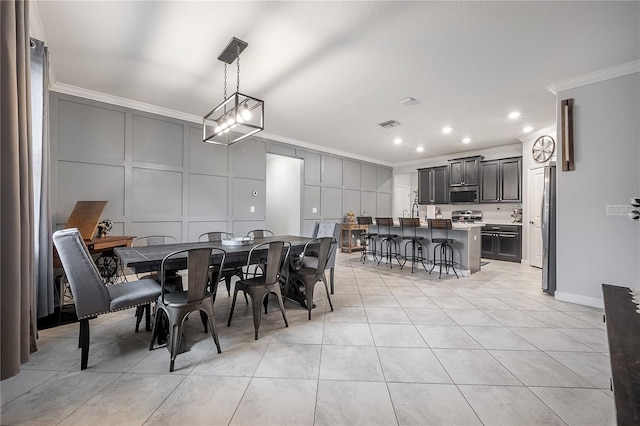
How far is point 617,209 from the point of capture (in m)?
2.99

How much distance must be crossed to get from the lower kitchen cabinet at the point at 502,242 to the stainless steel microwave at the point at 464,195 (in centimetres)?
84

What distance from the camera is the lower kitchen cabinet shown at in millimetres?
5758

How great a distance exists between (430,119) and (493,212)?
3.45 m

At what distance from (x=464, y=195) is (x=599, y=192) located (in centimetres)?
379

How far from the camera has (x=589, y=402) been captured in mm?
1560

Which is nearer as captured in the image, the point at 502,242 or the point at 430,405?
the point at 430,405

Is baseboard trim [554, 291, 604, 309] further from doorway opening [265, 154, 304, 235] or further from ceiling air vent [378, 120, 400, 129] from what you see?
doorway opening [265, 154, 304, 235]

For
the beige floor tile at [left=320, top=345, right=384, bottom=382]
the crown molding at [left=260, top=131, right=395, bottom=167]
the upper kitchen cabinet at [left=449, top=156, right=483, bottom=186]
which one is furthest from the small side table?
the beige floor tile at [left=320, top=345, right=384, bottom=382]

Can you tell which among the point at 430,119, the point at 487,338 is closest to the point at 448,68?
the point at 430,119

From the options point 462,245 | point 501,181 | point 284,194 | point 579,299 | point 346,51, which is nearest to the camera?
point 346,51

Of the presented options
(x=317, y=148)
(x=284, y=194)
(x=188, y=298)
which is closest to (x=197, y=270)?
(x=188, y=298)

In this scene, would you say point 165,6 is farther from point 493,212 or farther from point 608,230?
point 493,212

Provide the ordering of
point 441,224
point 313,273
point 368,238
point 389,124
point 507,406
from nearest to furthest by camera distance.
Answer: point 507,406 < point 313,273 < point 441,224 < point 389,124 < point 368,238

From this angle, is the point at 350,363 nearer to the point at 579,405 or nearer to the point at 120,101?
the point at 579,405
